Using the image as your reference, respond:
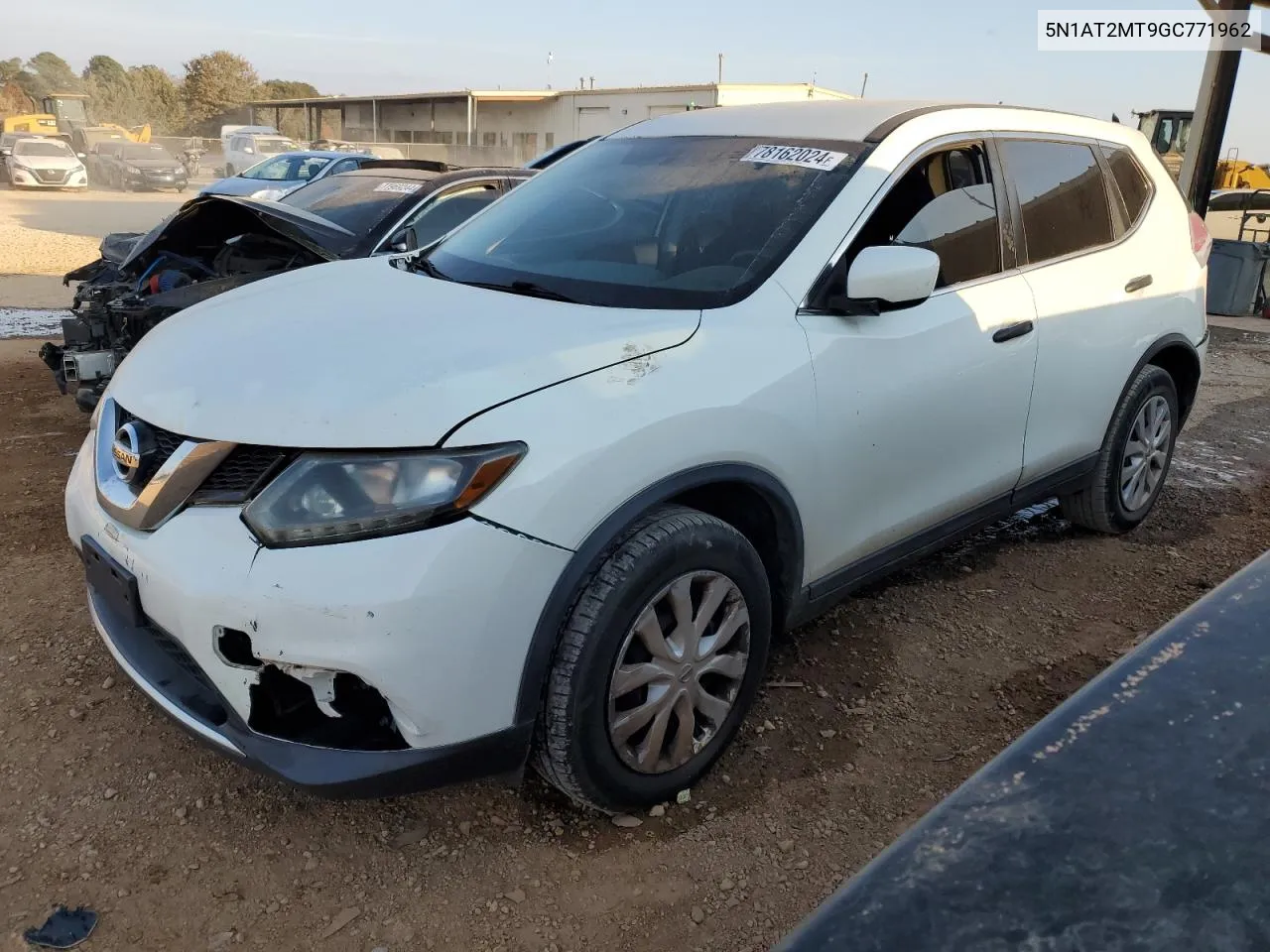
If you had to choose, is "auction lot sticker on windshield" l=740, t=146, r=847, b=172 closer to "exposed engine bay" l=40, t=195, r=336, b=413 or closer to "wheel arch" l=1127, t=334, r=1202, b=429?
"wheel arch" l=1127, t=334, r=1202, b=429

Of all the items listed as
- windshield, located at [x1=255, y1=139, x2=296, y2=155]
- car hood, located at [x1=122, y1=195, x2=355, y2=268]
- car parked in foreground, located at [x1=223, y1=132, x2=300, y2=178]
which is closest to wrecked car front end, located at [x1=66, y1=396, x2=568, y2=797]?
car hood, located at [x1=122, y1=195, x2=355, y2=268]

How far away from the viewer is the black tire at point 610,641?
216cm

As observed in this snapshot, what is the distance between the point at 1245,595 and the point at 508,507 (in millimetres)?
1307

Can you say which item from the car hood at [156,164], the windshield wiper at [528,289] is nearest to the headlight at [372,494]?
the windshield wiper at [528,289]

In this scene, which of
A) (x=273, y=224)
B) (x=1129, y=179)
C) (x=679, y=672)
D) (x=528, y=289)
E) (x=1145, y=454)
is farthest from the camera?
(x=273, y=224)

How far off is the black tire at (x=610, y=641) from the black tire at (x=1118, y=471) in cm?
230

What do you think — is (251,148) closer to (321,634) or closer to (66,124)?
(66,124)

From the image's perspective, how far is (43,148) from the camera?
90.4 ft

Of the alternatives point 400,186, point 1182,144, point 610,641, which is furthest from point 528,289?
point 1182,144

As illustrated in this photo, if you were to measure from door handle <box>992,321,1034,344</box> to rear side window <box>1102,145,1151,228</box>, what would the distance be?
3.53 feet

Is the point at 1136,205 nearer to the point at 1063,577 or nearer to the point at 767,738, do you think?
the point at 1063,577

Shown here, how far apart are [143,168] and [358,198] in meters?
26.9

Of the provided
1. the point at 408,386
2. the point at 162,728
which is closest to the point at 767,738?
the point at 408,386

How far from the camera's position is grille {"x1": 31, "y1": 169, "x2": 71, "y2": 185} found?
26.9 meters
